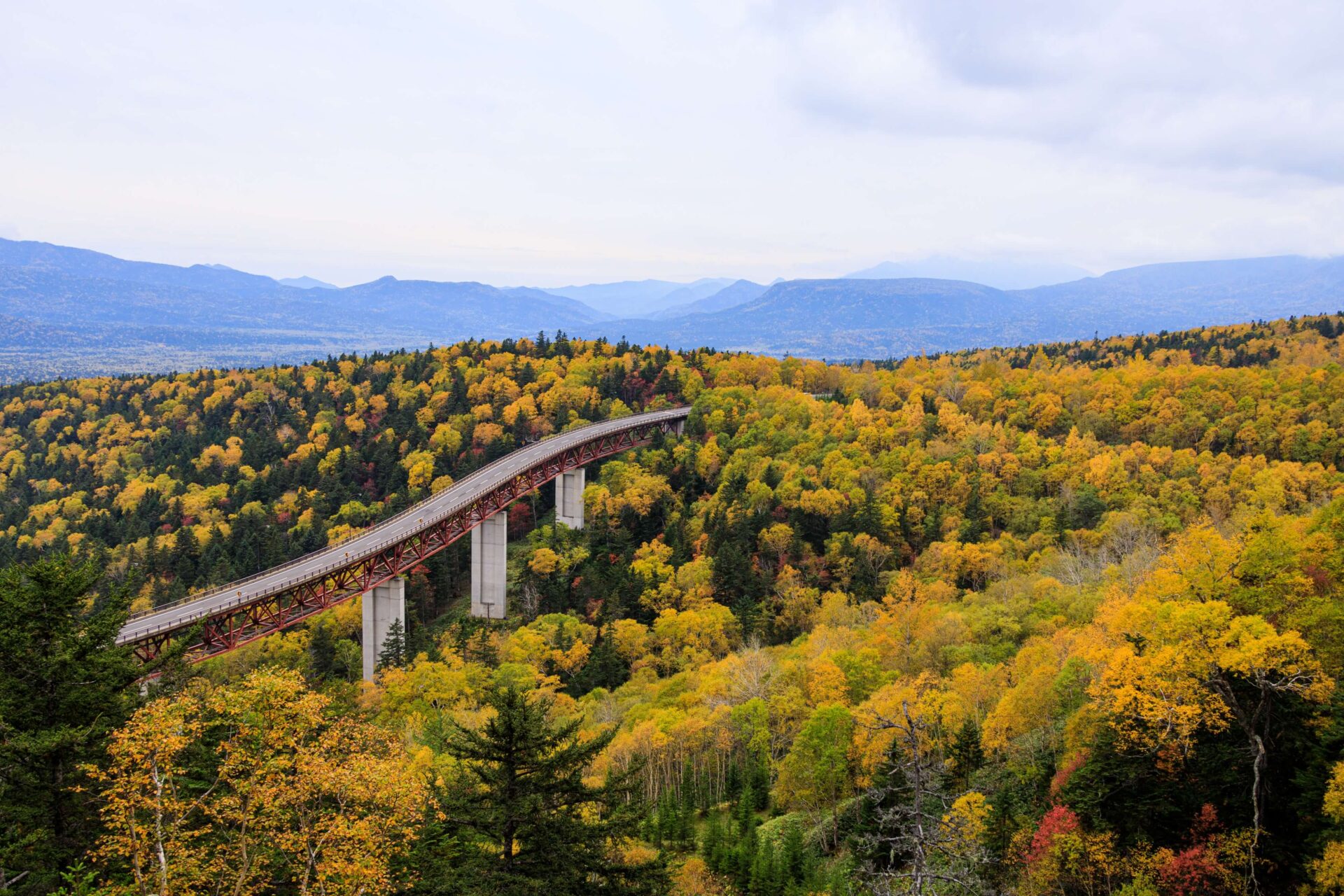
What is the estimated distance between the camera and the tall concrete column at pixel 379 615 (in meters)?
69.5

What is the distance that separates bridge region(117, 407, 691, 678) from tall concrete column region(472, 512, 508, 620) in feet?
0.28

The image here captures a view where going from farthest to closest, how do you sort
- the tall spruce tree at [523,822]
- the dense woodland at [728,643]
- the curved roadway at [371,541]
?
the curved roadway at [371,541]
the dense woodland at [728,643]
the tall spruce tree at [523,822]

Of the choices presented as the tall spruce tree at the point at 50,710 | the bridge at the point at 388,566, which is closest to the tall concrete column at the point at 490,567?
the bridge at the point at 388,566

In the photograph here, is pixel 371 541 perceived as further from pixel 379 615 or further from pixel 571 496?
pixel 571 496

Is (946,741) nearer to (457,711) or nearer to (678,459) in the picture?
(457,711)

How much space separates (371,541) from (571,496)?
2940 centimetres

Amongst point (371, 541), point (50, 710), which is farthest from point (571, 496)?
point (50, 710)

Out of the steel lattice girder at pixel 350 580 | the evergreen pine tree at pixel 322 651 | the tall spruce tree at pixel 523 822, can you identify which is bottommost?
the evergreen pine tree at pixel 322 651

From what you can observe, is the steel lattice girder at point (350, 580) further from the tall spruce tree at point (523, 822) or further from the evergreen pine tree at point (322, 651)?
the tall spruce tree at point (523, 822)

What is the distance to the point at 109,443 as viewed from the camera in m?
133

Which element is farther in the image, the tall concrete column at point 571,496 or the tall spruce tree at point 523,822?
the tall concrete column at point 571,496

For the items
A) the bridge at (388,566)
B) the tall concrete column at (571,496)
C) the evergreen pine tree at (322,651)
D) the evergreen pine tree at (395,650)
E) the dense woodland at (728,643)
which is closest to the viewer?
the dense woodland at (728,643)

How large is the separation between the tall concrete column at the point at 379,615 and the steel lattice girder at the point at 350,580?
5.81ft

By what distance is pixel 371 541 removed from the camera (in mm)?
71125
